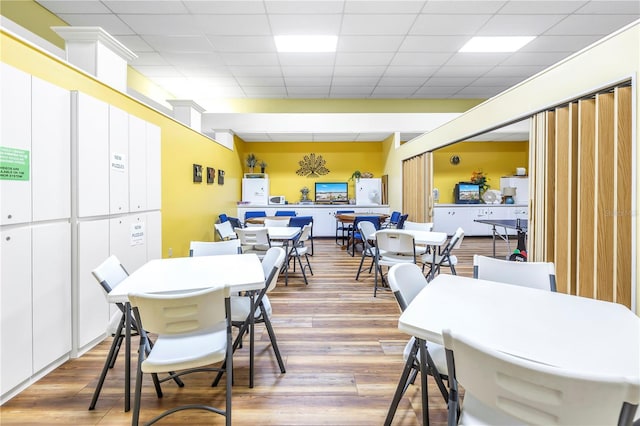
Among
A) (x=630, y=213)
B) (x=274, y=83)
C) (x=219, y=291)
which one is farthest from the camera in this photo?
(x=274, y=83)

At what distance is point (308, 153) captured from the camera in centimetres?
912

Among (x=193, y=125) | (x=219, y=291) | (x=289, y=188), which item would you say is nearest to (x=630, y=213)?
(x=219, y=291)

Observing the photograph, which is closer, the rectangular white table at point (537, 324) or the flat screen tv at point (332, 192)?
the rectangular white table at point (537, 324)

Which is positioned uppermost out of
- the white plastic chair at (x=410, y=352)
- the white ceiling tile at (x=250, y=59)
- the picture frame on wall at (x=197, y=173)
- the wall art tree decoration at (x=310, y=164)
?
the white ceiling tile at (x=250, y=59)

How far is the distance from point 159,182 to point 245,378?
2629 mm

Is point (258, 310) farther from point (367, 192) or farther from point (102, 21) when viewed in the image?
point (367, 192)

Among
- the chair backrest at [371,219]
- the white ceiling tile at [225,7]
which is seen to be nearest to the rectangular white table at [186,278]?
the white ceiling tile at [225,7]

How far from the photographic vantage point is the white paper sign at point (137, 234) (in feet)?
10.2

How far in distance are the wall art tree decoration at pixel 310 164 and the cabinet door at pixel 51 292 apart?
710cm

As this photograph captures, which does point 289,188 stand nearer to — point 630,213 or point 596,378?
point 630,213

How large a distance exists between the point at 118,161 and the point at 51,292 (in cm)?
125

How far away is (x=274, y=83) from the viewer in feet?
Answer: 21.7

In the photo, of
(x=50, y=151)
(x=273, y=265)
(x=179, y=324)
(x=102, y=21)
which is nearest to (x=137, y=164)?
(x=50, y=151)

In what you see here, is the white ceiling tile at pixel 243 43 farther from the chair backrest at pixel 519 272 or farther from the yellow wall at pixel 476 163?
the yellow wall at pixel 476 163
